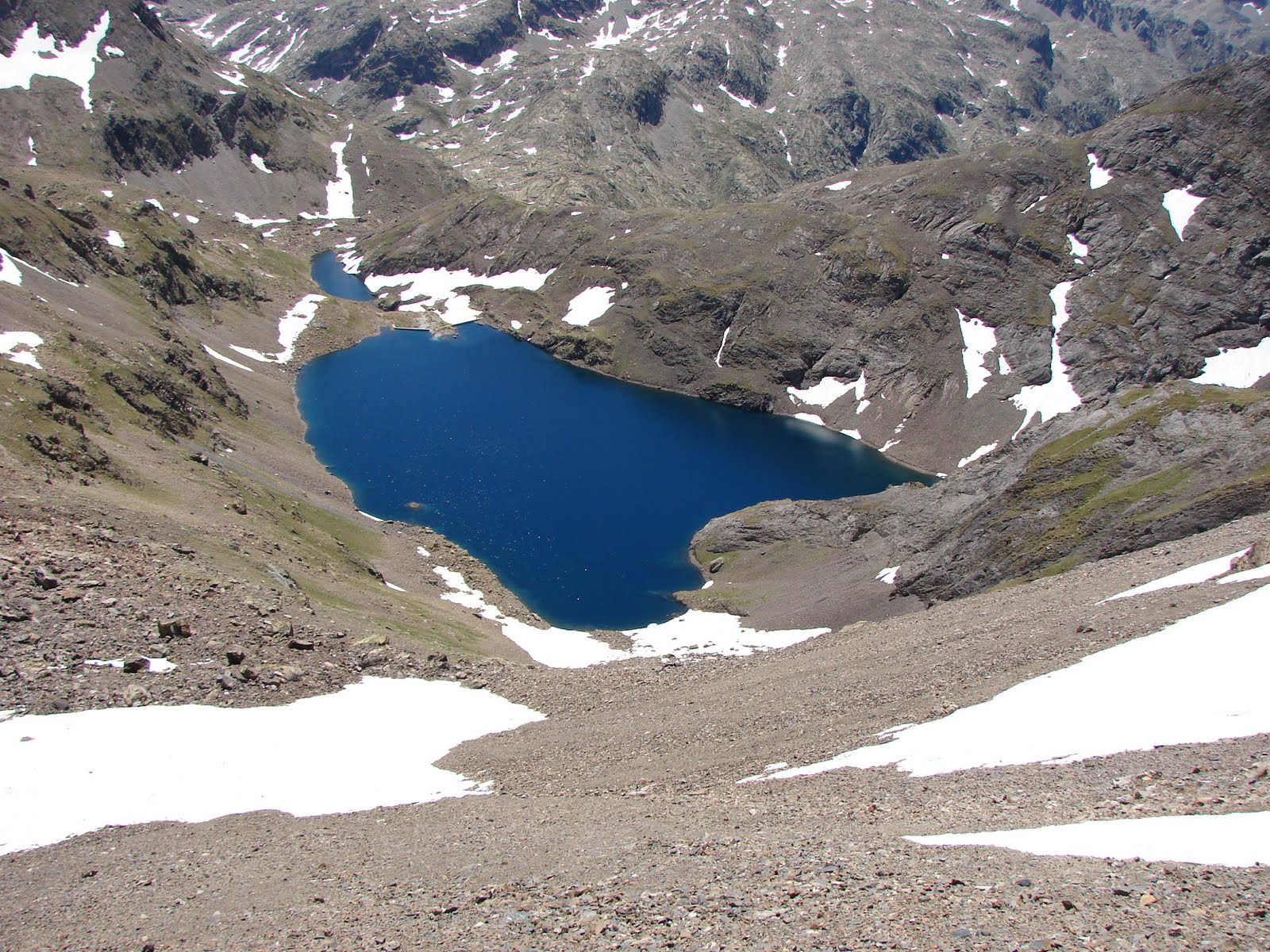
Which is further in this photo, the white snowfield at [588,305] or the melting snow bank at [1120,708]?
the white snowfield at [588,305]

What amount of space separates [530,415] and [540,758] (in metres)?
83.2

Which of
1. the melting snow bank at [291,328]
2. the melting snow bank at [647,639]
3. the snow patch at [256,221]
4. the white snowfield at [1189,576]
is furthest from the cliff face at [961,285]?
the snow patch at [256,221]

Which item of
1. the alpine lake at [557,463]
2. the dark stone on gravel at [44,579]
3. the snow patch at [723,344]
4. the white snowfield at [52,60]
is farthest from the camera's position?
the white snowfield at [52,60]

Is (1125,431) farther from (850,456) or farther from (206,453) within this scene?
(206,453)

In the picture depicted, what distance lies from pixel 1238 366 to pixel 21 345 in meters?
131

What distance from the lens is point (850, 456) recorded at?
105562mm

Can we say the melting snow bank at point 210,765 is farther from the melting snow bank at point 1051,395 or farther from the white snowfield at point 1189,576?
the melting snow bank at point 1051,395

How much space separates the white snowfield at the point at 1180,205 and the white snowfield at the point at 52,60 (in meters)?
213

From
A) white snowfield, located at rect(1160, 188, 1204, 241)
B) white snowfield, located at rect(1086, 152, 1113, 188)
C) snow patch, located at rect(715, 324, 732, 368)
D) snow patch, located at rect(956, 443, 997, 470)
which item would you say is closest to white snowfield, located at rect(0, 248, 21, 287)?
snow patch, located at rect(715, 324, 732, 368)

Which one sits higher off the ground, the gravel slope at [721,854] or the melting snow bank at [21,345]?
the melting snow bank at [21,345]

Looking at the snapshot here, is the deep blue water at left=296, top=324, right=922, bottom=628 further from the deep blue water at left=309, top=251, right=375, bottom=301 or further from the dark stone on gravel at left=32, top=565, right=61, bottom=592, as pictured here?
the dark stone on gravel at left=32, top=565, right=61, bottom=592

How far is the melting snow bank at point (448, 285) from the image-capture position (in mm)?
154125

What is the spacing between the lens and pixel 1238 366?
109 m

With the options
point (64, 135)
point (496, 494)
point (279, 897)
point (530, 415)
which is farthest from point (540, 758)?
A: point (64, 135)
